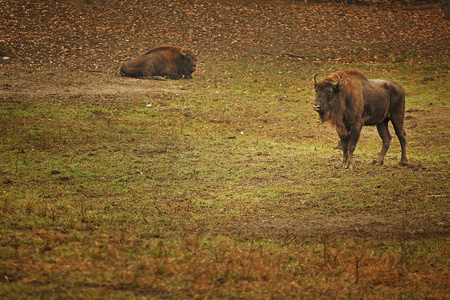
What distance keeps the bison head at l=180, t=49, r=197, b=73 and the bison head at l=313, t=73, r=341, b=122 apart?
10150mm

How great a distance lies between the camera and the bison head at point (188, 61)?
63.7ft

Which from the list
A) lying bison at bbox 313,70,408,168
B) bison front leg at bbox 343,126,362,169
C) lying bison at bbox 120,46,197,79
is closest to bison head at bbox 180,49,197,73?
lying bison at bbox 120,46,197,79

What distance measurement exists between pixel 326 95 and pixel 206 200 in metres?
4.09

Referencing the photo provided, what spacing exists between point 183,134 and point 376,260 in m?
7.73

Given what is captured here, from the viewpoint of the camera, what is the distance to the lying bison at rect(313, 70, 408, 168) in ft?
33.2

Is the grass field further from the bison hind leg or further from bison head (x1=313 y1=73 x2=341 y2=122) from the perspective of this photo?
bison head (x1=313 y1=73 x2=341 y2=122)

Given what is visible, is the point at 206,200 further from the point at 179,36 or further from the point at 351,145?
the point at 179,36

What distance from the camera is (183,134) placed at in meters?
12.4

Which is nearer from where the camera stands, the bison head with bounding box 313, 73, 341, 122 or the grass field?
the grass field

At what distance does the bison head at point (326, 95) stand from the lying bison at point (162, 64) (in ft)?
33.7

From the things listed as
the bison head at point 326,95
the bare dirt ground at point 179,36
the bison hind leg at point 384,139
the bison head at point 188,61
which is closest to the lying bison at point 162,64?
the bison head at point 188,61

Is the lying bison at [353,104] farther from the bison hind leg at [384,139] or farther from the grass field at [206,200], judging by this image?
the grass field at [206,200]

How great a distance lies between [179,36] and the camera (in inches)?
939

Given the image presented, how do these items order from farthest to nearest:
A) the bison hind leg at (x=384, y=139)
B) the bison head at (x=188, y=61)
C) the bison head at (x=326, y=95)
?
the bison head at (x=188, y=61), the bison hind leg at (x=384, y=139), the bison head at (x=326, y=95)
